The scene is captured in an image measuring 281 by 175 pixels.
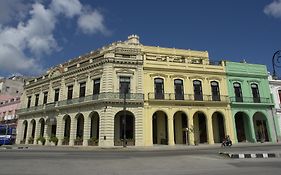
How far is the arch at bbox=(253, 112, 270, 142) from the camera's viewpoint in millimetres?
32656

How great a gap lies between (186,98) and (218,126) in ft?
20.0

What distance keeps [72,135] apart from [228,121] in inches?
739

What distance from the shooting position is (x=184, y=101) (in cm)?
2950

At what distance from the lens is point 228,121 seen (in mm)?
30578

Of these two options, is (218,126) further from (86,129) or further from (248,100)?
(86,129)

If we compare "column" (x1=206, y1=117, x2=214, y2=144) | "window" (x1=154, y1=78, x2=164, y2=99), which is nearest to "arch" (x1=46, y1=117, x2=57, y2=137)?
"window" (x1=154, y1=78, x2=164, y2=99)

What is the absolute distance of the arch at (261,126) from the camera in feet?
107

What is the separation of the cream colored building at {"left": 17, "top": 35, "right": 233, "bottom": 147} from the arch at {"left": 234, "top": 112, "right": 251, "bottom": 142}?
235cm

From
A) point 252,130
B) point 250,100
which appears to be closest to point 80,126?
point 252,130

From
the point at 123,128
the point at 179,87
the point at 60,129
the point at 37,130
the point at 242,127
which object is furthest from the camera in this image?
the point at 37,130

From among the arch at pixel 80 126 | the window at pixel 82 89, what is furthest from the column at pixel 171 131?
the window at pixel 82 89

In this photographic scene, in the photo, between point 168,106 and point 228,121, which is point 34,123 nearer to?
point 168,106

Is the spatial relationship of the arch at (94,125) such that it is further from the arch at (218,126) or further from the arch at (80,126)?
the arch at (218,126)

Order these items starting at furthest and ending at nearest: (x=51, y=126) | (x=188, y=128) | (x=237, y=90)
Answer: (x=51, y=126) < (x=237, y=90) < (x=188, y=128)
